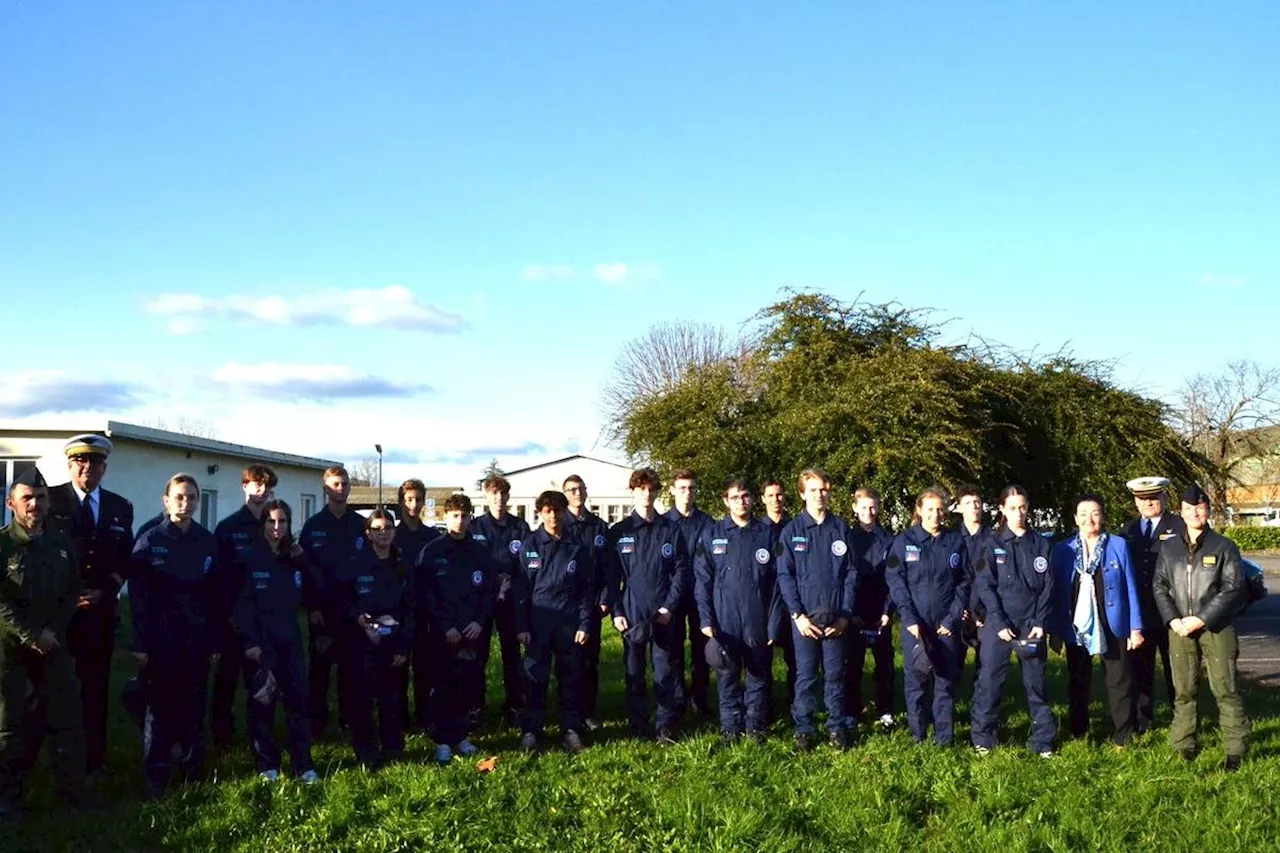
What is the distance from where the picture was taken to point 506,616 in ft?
27.5

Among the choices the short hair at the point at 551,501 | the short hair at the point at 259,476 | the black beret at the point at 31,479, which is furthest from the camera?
the short hair at the point at 551,501

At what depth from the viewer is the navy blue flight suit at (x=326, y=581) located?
7223 mm

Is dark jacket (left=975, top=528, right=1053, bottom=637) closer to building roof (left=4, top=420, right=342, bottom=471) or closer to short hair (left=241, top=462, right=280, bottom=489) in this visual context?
short hair (left=241, top=462, right=280, bottom=489)

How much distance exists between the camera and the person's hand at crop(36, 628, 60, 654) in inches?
234

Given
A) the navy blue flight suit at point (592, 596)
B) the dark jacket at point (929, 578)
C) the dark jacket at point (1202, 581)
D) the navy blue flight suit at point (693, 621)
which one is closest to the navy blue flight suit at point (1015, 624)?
the dark jacket at point (929, 578)

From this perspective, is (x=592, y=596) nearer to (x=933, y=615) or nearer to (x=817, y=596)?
(x=817, y=596)

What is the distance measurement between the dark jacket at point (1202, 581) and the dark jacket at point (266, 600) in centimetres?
577

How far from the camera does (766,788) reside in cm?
630

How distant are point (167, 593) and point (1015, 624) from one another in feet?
18.1

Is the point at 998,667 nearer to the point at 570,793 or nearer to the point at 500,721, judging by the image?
the point at 570,793

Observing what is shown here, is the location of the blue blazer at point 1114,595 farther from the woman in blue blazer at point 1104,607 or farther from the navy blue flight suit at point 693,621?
the navy blue flight suit at point 693,621

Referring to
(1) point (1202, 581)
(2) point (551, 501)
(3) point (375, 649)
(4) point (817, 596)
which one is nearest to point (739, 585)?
(4) point (817, 596)

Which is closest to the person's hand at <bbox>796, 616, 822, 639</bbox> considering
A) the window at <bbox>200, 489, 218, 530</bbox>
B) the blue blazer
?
the blue blazer

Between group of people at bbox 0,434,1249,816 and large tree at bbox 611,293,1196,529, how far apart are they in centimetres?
462
